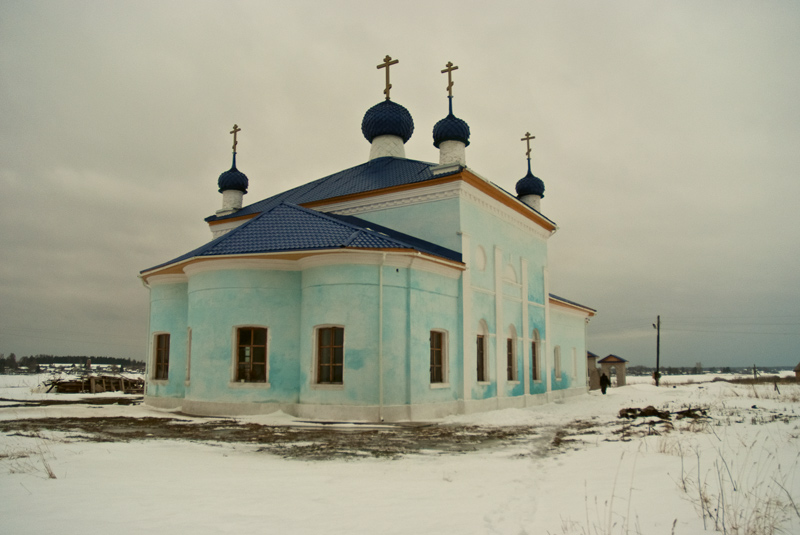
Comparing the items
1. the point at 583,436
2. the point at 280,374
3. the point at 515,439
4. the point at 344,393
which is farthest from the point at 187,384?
the point at 583,436

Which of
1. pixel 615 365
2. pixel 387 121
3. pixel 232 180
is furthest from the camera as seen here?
pixel 615 365

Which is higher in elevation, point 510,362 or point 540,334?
point 540,334

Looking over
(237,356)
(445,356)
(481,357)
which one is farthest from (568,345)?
(237,356)

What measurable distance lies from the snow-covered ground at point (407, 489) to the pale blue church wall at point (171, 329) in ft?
23.1

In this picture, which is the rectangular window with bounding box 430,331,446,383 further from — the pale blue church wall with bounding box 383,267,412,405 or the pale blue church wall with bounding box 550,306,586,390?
the pale blue church wall with bounding box 550,306,586,390

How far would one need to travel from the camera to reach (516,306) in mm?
20203

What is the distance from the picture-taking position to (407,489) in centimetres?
613

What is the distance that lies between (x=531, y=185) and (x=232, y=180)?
12.6 metres

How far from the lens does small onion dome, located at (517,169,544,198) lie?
2516 centimetres

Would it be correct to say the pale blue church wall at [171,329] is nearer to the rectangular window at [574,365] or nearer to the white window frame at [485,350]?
the white window frame at [485,350]

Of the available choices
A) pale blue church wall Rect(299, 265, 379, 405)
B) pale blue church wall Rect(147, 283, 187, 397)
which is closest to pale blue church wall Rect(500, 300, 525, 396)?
pale blue church wall Rect(299, 265, 379, 405)

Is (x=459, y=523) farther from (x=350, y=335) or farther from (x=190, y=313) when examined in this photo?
(x=190, y=313)

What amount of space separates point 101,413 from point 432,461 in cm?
1052

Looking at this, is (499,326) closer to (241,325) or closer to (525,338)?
(525,338)
